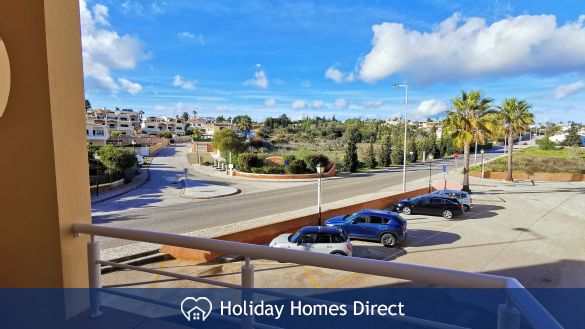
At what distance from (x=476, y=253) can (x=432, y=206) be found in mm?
6848

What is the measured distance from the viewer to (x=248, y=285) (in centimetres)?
199

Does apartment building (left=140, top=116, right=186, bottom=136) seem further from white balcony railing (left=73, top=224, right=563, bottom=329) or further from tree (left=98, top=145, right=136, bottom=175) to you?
white balcony railing (left=73, top=224, right=563, bottom=329)

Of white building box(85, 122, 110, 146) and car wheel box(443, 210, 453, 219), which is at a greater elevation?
white building box(85, 122, 110, 146)

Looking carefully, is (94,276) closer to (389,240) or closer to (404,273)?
(404,273)

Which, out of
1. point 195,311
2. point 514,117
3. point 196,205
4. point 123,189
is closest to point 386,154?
point 514,117

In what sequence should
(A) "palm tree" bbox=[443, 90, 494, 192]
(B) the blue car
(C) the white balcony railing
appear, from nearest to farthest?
(C) the white balcony railing, (B) the blue car, (A) "palm tree" bbox=[443, 90, 494, 192]

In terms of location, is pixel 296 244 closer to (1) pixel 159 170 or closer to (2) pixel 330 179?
(2) pixel 330 179

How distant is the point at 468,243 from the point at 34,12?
618 inches

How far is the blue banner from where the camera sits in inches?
98.0

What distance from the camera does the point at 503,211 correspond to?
835 inches

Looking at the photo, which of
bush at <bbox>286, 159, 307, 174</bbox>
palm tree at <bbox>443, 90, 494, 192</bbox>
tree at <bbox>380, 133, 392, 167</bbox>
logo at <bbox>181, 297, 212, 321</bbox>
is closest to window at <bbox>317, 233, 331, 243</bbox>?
logo at <bbox>181, 297, 212, 321</bbox>

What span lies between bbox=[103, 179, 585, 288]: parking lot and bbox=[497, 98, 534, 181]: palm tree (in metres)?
12.6

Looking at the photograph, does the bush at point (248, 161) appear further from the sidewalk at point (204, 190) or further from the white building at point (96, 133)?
the white building at point (96, 133)

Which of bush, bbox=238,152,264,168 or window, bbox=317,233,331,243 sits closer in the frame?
window, bbox=317,233,331,243
